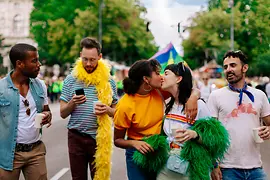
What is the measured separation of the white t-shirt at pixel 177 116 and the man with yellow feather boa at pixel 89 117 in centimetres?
121

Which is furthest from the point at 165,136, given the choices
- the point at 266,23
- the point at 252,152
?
the point at 266,23

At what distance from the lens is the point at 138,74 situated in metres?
4.48

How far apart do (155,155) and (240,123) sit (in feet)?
2.81

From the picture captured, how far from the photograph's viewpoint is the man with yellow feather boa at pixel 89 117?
211 inches

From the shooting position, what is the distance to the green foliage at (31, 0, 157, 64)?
48.2 meters

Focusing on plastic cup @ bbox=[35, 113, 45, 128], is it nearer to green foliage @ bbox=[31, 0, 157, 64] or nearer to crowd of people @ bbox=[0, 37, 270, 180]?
crowd of people @ bbox=[0, 37, 270, 180]

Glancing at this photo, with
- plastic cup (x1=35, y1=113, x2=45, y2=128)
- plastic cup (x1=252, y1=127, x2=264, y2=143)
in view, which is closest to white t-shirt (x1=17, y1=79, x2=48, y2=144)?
plastic cup (x1=35, y1=113, x2=45, y2=128)

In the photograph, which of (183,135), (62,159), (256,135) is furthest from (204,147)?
(62,159)

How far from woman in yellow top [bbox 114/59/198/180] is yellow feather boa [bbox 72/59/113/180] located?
35.9 inches

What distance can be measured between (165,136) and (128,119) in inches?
14.4

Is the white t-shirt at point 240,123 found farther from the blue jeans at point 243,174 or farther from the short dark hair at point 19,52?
the short dark hair at point 19,52

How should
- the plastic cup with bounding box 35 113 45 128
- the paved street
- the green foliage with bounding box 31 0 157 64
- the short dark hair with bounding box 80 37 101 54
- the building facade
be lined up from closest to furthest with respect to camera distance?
→ 1. the plastic cup with bounding box 35 113 45 128
2. the short dark hair with bounding box 80 37 101 54
3. the paved street
4. the green foliage with bounding box 31 0 157 64
5. the building facade

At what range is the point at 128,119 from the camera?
438cm

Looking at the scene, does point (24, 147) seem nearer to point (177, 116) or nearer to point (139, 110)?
point (139, 110)
